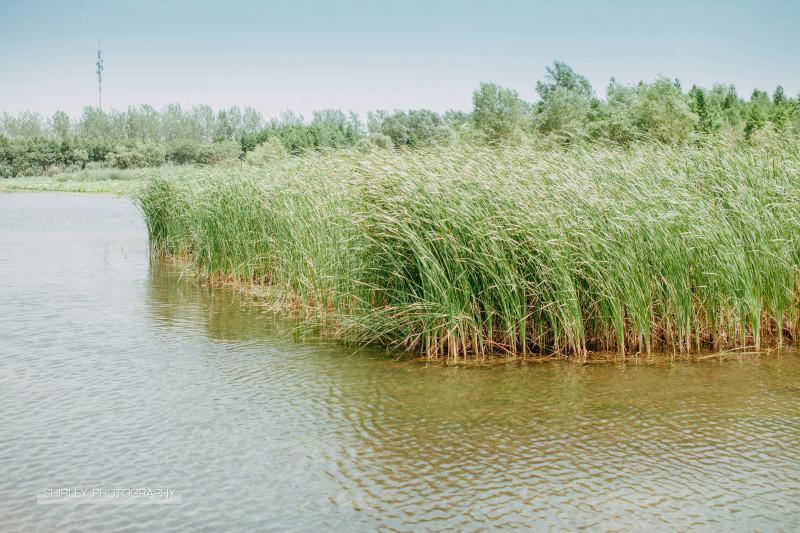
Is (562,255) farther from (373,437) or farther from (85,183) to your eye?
(85,183)

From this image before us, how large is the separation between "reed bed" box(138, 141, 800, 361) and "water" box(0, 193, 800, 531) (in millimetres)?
625

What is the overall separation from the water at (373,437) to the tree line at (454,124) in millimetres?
25821

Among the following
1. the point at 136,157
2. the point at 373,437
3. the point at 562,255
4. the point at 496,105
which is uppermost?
the point at 496,105

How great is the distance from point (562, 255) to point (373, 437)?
11.7ft

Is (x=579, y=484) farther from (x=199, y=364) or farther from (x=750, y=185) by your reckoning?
(x=750, y=185)

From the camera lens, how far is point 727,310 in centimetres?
898

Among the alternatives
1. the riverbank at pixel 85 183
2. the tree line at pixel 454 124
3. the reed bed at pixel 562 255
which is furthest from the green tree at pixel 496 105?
the reed bed at pixel 562 255

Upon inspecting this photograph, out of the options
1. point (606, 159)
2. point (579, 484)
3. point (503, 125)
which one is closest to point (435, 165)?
point (606, 159)

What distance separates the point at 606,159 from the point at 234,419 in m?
6.91

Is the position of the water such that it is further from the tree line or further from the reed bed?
the tree line

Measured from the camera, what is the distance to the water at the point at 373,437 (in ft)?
15.7

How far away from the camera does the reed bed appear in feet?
28.0

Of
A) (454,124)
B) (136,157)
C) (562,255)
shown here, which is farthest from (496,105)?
(562,255)

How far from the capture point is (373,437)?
618cm
